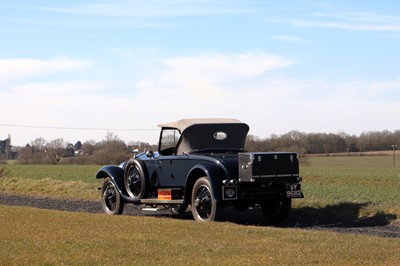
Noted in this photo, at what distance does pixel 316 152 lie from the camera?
8025 cm

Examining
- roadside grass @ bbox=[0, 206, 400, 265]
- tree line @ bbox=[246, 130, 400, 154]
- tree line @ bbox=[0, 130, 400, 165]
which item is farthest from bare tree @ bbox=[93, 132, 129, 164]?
roadside grass @ bbox=[0, 206, 400, 265]

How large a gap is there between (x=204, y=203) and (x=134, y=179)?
8.45ft

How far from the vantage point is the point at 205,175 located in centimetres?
1518

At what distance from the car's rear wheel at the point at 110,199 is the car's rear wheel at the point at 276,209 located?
3.48 m

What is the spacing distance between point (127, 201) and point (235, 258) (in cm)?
783

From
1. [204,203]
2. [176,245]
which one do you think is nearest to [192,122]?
[204,203]

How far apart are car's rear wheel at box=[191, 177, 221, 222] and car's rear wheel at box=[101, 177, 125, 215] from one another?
2.74 metres

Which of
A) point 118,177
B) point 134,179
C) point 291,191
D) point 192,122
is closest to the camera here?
point 291,191

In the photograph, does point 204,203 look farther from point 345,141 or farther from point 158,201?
point 345,141

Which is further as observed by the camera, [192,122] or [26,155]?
[26,155]

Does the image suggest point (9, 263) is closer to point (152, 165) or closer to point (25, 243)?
point (25, 243)

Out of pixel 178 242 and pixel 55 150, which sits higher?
pixel 55 150

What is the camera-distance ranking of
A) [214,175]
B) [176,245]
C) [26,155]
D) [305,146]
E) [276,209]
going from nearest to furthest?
[176,245]
[214,175]
[276,209]
[305,146]
[26,155]

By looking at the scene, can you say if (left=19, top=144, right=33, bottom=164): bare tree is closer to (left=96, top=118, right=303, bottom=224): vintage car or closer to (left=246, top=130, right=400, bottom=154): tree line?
(left=246, top=130, right=400, bottom=154): tree line
